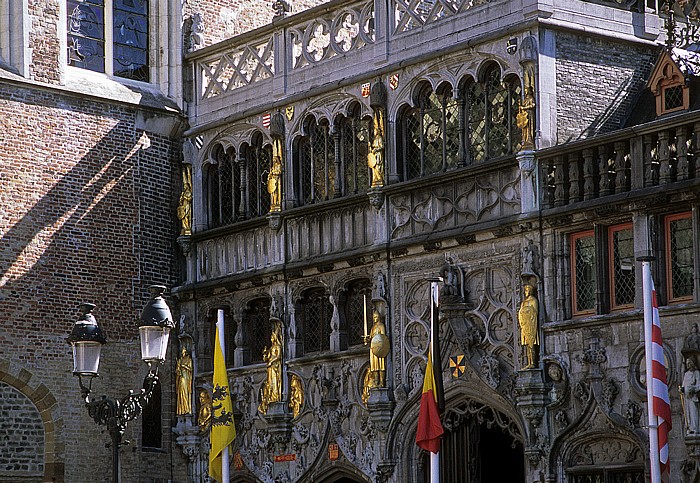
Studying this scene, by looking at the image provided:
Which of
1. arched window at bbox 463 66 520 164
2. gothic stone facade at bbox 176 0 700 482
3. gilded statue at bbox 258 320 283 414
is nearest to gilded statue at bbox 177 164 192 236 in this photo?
gothic stone facade at bbox 176 0 700 482

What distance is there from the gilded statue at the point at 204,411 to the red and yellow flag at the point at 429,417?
5916 mm

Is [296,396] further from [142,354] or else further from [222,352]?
[142,354]

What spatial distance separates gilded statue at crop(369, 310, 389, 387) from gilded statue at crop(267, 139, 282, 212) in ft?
10.6

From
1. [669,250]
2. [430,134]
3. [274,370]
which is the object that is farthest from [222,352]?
[669,250]

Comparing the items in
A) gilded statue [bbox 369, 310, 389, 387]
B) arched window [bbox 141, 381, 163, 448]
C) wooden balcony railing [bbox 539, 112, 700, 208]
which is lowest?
arched window [bbox 141, 381, 163, 448]

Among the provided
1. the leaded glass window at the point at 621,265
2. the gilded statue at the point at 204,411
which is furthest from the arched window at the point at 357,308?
the leaded glass window at the point at 621,265

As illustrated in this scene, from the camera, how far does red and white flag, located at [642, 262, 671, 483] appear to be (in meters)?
21.3

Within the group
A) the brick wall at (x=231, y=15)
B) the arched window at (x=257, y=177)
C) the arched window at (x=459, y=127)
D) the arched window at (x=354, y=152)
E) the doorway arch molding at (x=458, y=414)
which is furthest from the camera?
the brick wall at (x=231, y=15)

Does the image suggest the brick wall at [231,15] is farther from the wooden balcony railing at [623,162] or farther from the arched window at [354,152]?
the wooden balcony railing at [623,162]

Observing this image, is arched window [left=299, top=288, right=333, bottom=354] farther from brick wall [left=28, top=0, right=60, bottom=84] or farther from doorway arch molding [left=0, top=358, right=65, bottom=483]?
brick wall [left=28, top=0, right=60, bottom=84]

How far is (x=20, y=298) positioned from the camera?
28203mm

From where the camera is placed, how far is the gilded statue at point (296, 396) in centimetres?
2758

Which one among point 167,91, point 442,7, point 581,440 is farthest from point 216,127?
point 581,440

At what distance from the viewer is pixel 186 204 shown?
98.7 ft
